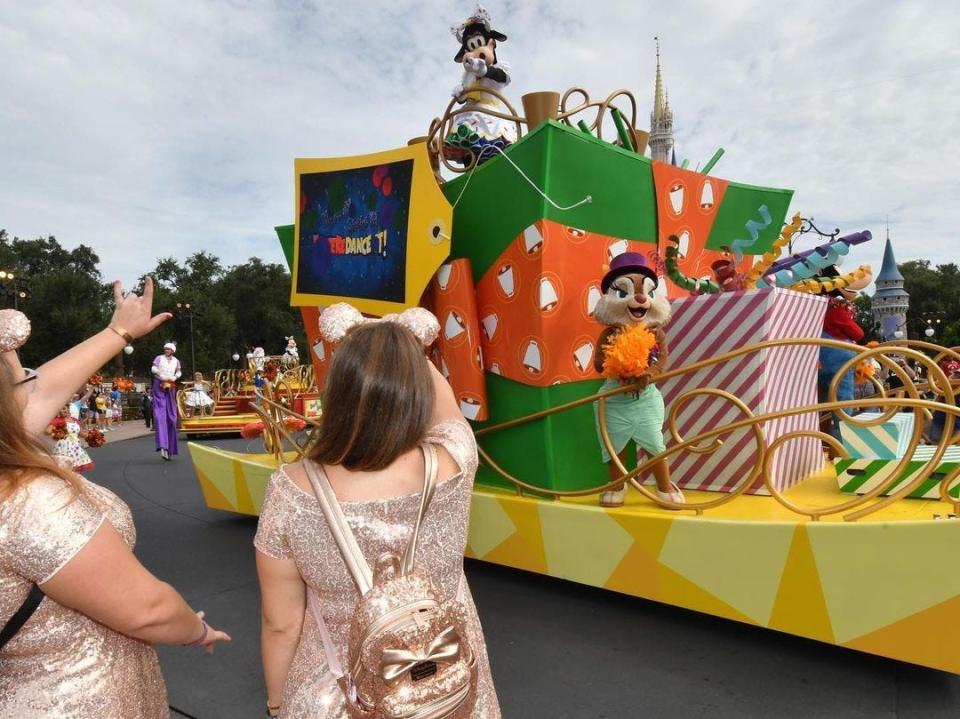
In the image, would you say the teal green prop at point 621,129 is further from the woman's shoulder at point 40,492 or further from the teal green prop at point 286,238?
the woman's shoulder at point 40,492

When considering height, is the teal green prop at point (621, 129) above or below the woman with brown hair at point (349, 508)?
above

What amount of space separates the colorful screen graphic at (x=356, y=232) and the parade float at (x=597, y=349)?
15mm

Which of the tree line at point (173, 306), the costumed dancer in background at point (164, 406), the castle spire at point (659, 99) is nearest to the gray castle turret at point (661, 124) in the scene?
the castle spire at point (659, 99)

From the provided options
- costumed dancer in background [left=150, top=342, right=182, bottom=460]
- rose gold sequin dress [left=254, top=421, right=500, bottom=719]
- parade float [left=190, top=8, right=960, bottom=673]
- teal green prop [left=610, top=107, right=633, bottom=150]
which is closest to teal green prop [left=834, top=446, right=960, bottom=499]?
parade float [left=190, top=8, right=960, bottom=673]

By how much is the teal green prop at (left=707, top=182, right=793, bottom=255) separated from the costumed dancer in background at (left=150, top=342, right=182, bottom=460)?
929 centimetres

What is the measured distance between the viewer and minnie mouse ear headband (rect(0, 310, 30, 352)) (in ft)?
4.85

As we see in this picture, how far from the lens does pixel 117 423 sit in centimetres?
2206

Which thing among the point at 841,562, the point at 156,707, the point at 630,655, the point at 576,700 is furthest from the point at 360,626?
the point at 630,655

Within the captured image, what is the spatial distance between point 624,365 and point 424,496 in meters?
2.00

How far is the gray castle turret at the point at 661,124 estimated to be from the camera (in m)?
38.8

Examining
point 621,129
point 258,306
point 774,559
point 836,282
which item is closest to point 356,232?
point 621,129

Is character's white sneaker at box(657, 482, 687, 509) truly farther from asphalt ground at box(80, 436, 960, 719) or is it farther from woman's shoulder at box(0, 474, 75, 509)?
woman's shoulder at box(0, 474, 75, 509)

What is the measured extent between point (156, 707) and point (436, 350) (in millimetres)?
2773

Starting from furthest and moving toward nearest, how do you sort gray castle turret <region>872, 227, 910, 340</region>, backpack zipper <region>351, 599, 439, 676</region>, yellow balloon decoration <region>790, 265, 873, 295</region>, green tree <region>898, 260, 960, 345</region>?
green tree <region>898, 260, 960, 345</region> → gray castle turret <region>872, 227, 910, 340</region> → yellow balloon decoration <region>790, 265, 873, 295</region> → backpack zipper <region>351, 599, 439, 676</region>
